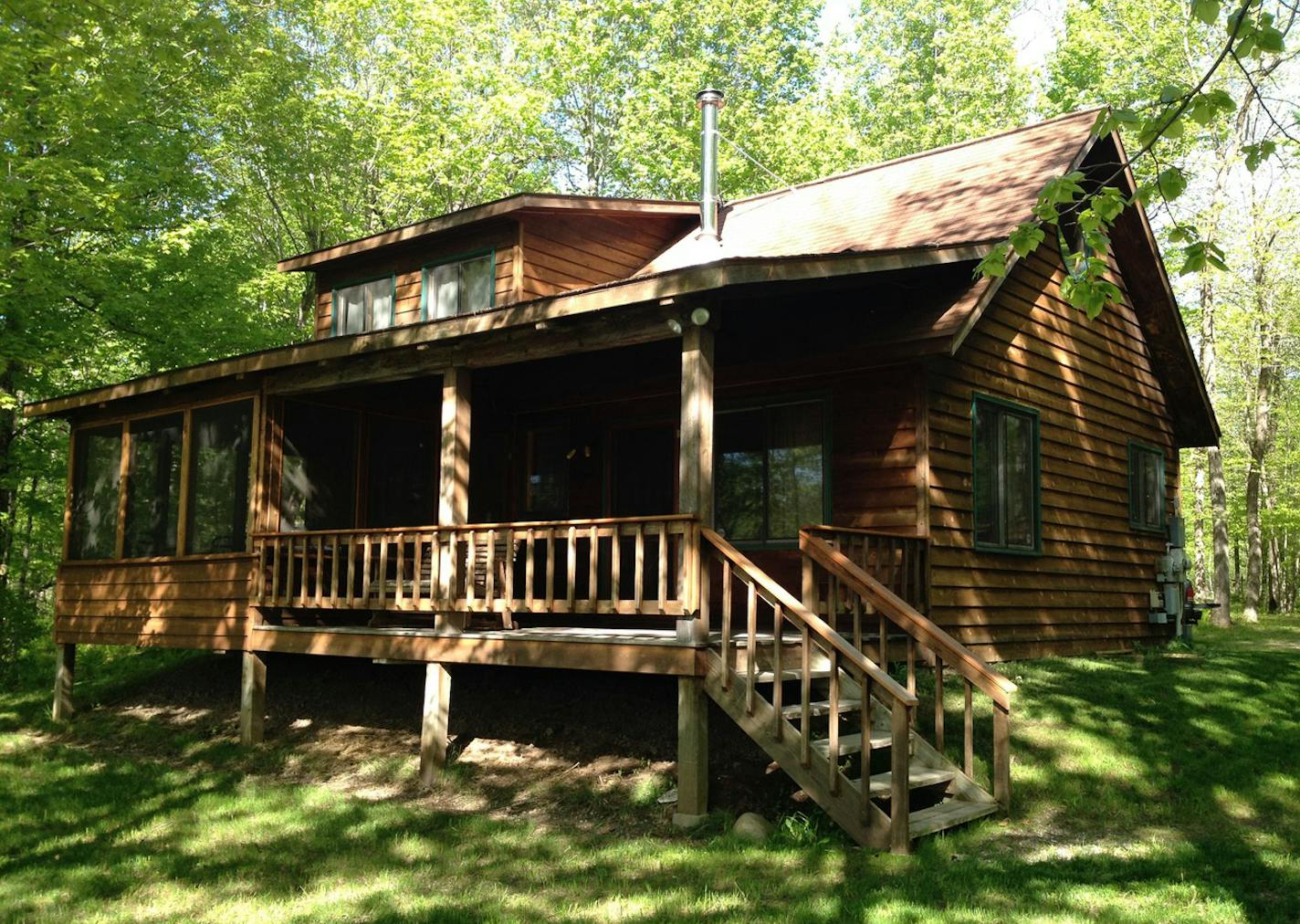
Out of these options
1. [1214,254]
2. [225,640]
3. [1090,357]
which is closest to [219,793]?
[225,640]

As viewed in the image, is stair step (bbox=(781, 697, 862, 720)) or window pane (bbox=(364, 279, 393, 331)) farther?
window pane (bbox=(364, 279, 393, 331))

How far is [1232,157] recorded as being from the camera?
23828 millimetres

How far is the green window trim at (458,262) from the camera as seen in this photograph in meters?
14.0

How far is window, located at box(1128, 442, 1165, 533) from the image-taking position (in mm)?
14015

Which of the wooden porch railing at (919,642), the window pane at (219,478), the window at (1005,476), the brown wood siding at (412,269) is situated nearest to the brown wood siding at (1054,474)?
the window at (1005,476)

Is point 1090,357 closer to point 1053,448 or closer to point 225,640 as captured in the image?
point 1053,448

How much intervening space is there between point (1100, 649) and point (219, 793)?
31.6 feet

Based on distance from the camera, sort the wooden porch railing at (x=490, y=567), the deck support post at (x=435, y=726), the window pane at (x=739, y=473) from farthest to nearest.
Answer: the window pane at (x=739, y=473), the deck support post at (x=435, y=726), the wooden porch railing at (x=490, y=567)

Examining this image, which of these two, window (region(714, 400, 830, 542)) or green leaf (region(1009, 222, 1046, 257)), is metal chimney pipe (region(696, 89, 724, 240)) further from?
green leaf (region(1009, 222, 1046, 257))

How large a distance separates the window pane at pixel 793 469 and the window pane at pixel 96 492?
8.02 metres

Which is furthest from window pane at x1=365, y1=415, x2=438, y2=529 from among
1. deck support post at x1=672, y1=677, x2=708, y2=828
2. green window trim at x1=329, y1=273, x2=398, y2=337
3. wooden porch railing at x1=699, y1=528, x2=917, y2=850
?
deck support post at x1=672, y1=677, x2=708, y2=828

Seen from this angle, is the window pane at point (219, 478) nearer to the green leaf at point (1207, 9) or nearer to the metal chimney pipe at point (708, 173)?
the metal chimney pipe at point (708, 173)

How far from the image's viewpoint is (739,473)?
1142 centimetres

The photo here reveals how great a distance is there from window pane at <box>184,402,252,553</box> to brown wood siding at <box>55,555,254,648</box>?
0.92ft
